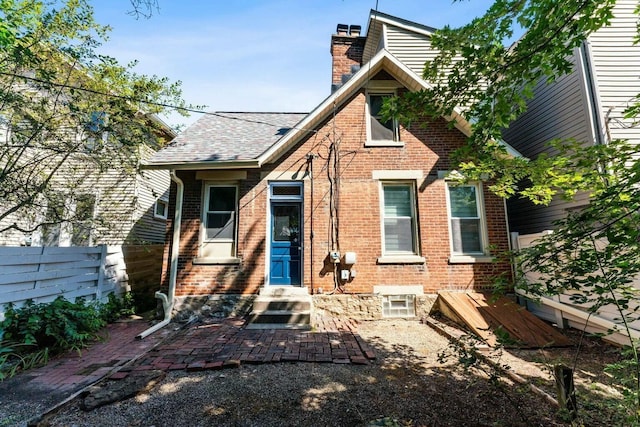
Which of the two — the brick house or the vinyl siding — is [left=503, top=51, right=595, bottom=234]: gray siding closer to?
the brick house

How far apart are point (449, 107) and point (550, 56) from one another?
44.3 inches

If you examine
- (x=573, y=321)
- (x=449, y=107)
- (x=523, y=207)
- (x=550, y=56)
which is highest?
(x=550, y=56)

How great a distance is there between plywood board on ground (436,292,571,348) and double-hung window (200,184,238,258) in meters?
5.41

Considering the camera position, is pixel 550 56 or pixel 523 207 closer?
pixel 550 56

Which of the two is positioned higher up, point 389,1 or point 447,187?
point 389,1

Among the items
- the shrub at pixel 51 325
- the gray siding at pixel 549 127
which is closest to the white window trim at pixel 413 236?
the gray siding at pixel 549 127

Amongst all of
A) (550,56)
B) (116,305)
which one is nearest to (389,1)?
(550,56)

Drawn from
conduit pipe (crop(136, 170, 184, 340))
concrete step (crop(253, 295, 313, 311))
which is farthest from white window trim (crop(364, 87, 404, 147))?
conduit pipe (crop(136, 170, 184, 340))

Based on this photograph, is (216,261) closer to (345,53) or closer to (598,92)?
(345,53)

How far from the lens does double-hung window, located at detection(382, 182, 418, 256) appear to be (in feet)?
23.1

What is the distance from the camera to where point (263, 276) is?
6852mm

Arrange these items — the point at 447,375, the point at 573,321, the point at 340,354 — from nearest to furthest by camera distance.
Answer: the point at 447,375
the point at 340,354
the point at 573,321

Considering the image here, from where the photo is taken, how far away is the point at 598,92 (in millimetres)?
6281

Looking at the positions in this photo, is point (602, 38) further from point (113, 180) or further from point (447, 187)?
point (113, 180)
